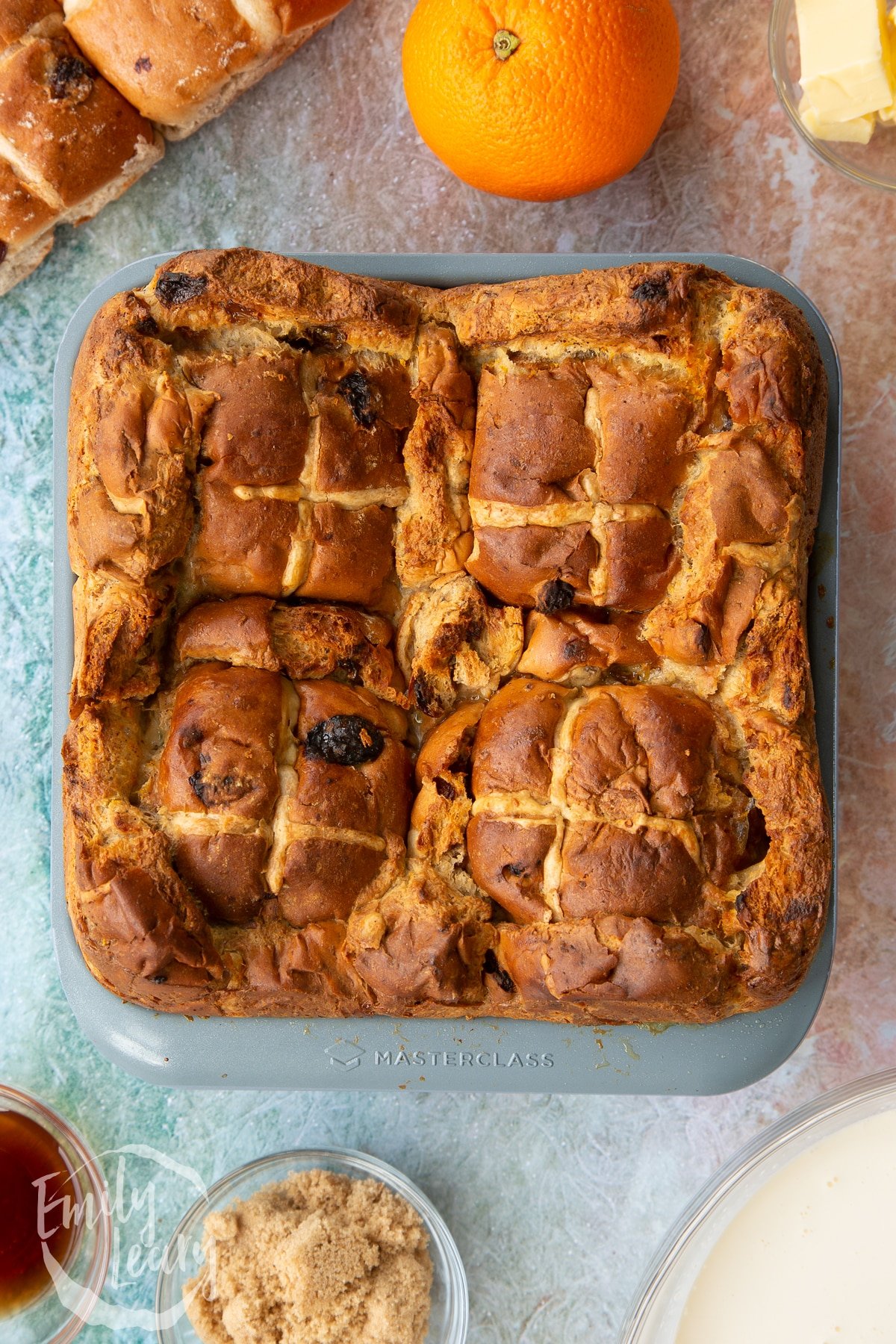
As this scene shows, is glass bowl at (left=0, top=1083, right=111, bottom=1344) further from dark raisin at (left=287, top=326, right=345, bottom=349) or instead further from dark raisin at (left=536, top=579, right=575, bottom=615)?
dark raisin at (left=287, top=326, right=345, bottom=349)

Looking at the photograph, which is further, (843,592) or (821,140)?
(843,592)

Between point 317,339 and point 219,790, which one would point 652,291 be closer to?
point 317,339

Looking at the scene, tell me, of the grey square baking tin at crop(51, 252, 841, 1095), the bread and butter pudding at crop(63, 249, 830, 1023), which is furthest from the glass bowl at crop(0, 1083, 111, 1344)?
the bread and butter pudding at crop(63, 249, 830, 1023)

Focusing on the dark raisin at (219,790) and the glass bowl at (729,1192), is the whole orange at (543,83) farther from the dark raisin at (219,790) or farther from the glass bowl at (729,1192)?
the glass bowl at (729,1192)

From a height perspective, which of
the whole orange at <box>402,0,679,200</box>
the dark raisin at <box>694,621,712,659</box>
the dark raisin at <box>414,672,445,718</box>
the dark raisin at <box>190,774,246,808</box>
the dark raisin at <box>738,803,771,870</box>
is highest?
the whole orange at <box>402,0,679,200</box>

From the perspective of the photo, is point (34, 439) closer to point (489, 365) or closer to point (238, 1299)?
point (489, 365)

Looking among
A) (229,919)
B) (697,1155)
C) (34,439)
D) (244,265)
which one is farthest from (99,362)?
(697,1155)

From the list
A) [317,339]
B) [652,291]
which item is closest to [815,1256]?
[652,291]

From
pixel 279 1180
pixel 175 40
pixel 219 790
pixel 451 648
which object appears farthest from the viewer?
pixel 279 1180
